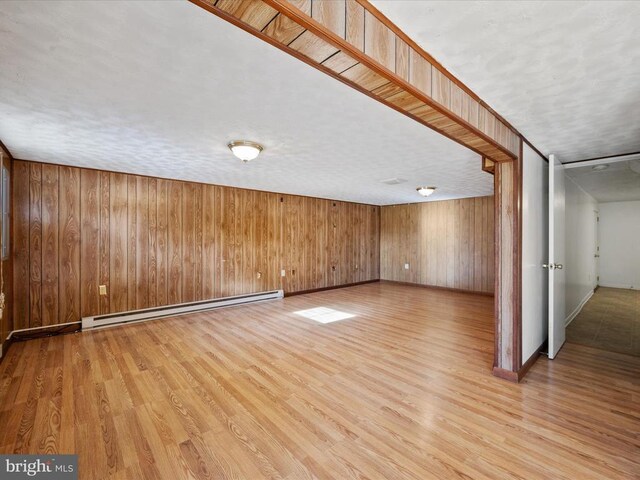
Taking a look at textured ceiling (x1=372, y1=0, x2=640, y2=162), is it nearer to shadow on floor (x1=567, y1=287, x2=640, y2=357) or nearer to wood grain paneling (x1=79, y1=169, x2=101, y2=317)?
shadow on floor (x1=567, y1=287, x2=640, y2=357)

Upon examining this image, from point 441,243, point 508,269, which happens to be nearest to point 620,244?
point 441,243

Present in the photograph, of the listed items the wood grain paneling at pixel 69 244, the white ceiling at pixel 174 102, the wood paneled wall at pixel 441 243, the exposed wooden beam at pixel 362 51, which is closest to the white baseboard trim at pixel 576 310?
the wood paneled wall at pixel 441 243

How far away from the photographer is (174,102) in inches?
79.4

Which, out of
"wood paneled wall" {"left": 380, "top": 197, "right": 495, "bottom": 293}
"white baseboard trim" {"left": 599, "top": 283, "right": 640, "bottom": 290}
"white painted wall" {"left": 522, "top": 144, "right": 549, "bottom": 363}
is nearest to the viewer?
"white painted wall" {"left": 522, "top": 144, "right": 549, "bottom": 363}

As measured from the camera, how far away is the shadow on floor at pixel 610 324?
11.4ft

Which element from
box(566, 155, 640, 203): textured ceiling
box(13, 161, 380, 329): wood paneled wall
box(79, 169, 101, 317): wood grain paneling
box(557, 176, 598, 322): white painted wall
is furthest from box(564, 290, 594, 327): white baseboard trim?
box(79, 169, 101, 317): wood grain paneling

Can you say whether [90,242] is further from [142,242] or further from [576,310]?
[576,310]

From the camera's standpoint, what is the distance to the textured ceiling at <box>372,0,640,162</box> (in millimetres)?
1164

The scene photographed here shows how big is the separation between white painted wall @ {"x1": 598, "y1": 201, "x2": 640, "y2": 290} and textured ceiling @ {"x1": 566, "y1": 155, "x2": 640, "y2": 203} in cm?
81

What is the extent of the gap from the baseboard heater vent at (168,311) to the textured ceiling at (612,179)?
540cm

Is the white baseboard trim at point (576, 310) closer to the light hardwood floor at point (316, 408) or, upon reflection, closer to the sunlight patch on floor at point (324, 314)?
the light hardwood floor at point (316, 408)

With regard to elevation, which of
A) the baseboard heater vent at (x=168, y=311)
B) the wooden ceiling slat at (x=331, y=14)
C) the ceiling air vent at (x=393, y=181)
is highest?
the ceiling air vent at (x=393, y=181)

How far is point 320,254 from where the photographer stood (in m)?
7.04

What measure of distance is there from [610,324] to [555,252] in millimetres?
2492
